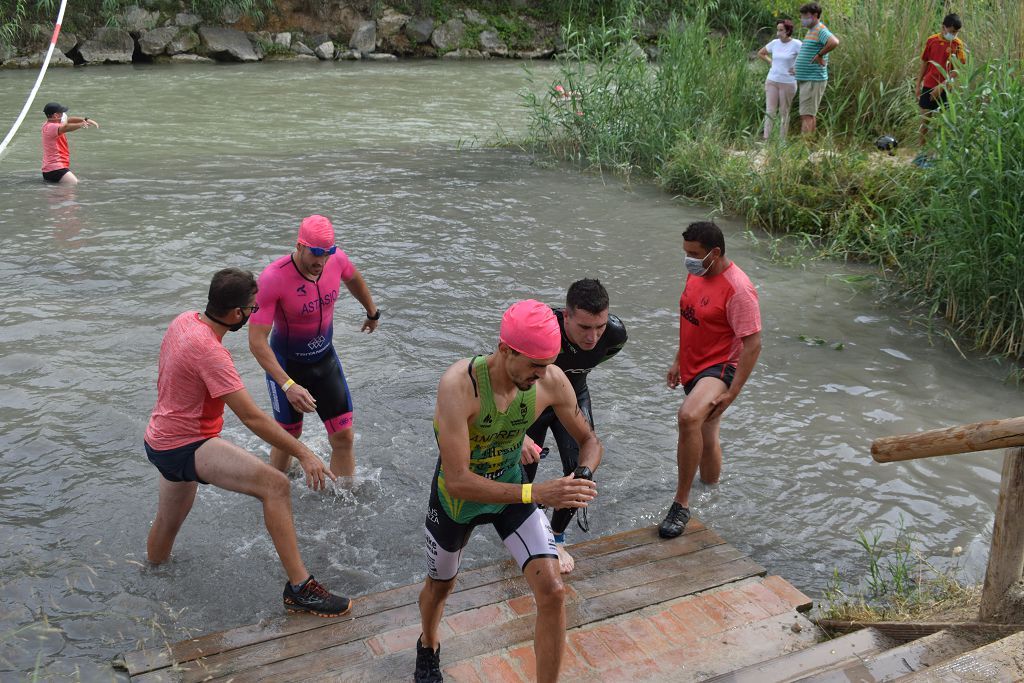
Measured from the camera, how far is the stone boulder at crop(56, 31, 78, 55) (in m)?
22.9

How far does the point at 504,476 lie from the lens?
421 cm

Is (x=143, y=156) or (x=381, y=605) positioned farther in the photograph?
(x=143, y=156)

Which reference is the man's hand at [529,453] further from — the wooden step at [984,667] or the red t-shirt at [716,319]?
the wooden step at [984,667]

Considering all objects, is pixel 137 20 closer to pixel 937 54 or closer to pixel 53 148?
pixel 53 148

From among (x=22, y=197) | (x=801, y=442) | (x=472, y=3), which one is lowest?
(x=801, y=442)

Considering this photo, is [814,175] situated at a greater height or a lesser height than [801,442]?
greater

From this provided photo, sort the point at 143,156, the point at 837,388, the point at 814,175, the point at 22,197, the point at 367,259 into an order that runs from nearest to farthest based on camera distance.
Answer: the point at 837,388, the point at 367,259, the point at 814,175, the point at 22,197, the point at 143,156

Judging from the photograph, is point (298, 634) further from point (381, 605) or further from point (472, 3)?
point (472, 3)

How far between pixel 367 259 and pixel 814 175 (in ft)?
18.2

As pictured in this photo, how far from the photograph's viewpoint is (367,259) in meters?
11.0

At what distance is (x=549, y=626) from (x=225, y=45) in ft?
78.9

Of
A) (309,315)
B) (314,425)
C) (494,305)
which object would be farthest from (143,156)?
(309,315)

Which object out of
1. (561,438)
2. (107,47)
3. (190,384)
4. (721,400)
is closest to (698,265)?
(721,400)

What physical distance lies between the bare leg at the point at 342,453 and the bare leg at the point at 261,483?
1.38 metres
